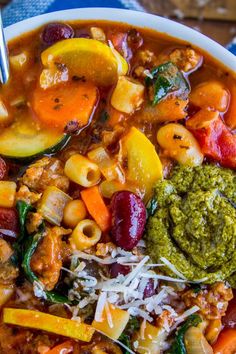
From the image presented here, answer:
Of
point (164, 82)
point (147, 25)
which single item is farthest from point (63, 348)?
point (147, 25)

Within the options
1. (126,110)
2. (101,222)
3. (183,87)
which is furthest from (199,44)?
(101,222)

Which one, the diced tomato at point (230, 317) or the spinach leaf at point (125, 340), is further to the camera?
the diced tomato at point (230, 317)

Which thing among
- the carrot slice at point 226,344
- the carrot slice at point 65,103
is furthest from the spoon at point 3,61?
the carrot slice at point 226,344

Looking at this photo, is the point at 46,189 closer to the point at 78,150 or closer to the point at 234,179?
the point at 78,150

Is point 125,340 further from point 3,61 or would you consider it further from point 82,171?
point 3,61

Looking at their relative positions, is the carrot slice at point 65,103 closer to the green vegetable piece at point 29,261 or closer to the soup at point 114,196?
the soup at point 114,196

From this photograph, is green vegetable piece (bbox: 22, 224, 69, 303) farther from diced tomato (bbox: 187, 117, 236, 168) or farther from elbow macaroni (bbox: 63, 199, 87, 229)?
diced tomato (bbox: 187, 117, 236, 168)
